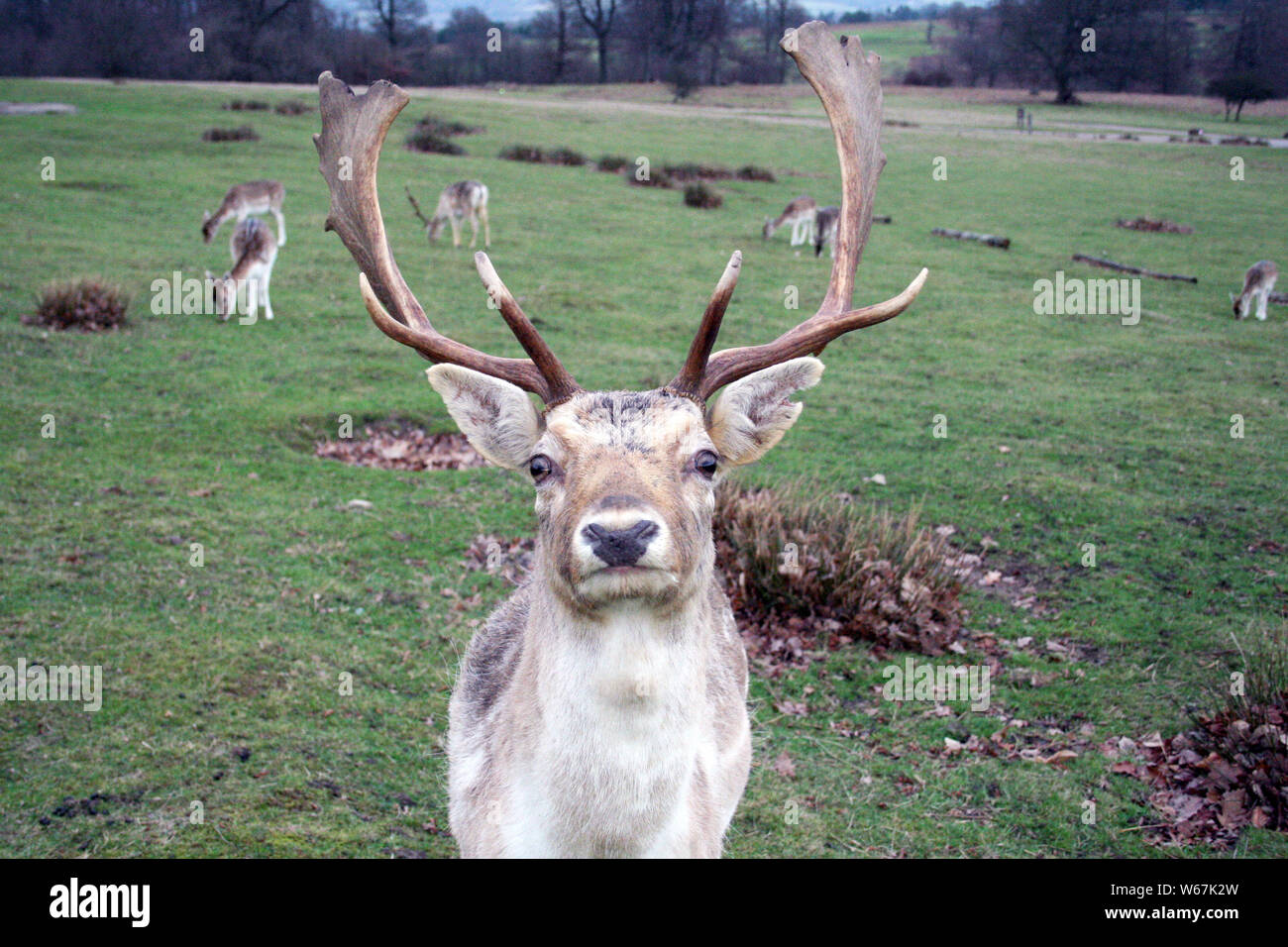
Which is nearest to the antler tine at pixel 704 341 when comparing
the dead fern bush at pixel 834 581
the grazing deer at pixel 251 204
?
the dead fern bush at pixel 834 581

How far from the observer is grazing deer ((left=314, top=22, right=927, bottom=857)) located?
150 inches

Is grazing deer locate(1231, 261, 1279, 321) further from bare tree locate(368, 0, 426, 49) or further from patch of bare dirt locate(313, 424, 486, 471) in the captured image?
bare tree locate(368, 0, 426, 49)

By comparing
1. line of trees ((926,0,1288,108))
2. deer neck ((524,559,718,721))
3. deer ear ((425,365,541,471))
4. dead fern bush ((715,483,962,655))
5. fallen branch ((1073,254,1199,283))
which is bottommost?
dead fern bush ((715,483,962,655))

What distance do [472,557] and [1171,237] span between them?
24.6m

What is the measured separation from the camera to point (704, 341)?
4.43 m

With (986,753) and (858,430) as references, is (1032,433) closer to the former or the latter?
(858,430)

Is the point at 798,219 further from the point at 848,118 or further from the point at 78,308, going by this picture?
the point at 848,118

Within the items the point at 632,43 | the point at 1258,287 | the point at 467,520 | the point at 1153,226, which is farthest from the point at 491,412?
the point at 632,43

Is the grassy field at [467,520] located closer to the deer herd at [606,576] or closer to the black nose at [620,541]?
the deer herd at [606,576]

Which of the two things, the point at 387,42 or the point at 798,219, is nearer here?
the point at 798,219

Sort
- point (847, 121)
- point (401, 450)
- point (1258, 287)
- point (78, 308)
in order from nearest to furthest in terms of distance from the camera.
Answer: point (847, 121) < point (401, 450) < point (78, 308) < point (1258, 287)

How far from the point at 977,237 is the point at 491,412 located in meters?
25.1

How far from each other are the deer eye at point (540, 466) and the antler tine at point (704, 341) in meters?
0.66

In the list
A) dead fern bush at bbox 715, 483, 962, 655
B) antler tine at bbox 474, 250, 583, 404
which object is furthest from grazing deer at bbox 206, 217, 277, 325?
antler tine at bbox 474, 250, 583, 404
